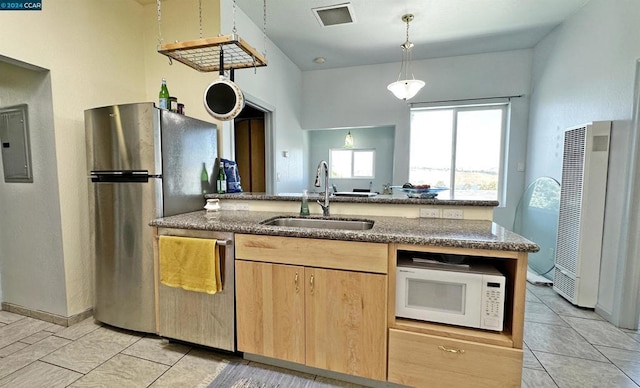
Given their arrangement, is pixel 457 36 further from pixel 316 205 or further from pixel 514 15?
pixel 316 205

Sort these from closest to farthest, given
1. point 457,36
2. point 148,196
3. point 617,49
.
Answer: point 148,196
point 617,49
point 457,36

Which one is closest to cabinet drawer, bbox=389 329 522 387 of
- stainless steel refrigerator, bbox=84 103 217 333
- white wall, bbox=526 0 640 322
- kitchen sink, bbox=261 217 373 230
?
kitchen sink, bbox=261 217 373 230

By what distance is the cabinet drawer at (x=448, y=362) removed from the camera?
128 centimetres

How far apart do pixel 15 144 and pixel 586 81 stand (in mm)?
5239

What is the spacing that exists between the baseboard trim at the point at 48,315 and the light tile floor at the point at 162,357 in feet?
0.12

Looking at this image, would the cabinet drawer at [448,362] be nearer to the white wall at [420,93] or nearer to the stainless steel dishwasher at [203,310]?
the stainless steel dishwasher at [203,310]

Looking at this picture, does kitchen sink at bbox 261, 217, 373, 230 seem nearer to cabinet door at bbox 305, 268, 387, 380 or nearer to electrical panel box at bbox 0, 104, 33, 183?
cabinet door at bbox 305, 268, 387, 380

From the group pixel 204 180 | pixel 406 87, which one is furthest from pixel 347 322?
pixel 406 87

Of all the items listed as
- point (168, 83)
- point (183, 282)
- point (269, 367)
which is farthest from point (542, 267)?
point (168, 83)

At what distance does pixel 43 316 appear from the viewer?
7.34 feet

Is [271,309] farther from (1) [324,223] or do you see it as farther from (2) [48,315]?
(2) [48,315]

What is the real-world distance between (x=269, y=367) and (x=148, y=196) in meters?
1.42

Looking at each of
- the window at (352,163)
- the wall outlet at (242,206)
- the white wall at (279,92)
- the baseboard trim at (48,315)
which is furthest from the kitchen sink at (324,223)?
the window at (352,163)

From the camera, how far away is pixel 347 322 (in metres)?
1.49
